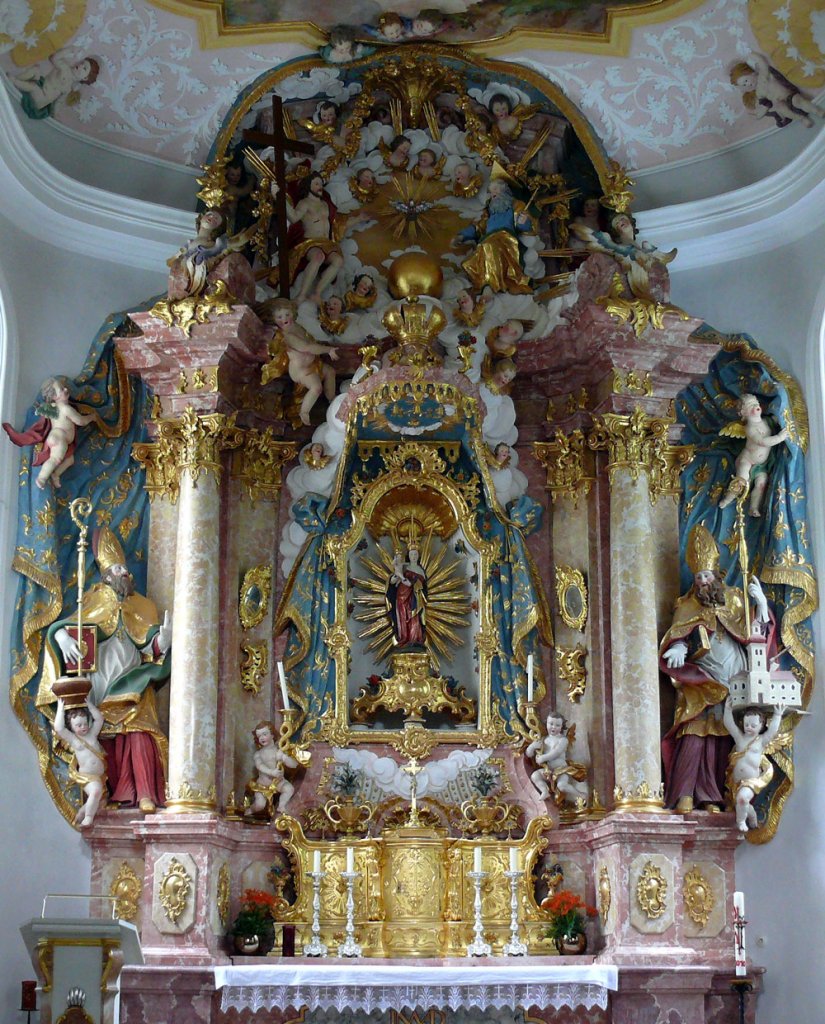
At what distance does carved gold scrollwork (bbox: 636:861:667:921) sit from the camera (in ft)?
48.2

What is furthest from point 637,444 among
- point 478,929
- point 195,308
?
point 478,929

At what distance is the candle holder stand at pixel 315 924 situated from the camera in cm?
1498

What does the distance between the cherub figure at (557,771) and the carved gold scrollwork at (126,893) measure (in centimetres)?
360

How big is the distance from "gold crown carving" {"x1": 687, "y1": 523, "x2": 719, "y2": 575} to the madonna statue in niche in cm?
247

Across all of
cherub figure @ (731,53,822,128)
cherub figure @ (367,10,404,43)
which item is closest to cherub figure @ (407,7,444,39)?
cherub figure @ (367,10,404,43)

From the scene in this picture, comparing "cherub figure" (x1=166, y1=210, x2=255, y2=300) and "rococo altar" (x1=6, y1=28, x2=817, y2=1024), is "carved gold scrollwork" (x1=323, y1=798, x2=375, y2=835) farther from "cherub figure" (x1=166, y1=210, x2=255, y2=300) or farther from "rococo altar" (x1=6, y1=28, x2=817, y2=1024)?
"cherub figure" (x1=166, y1=210, x2=255, y2=300)

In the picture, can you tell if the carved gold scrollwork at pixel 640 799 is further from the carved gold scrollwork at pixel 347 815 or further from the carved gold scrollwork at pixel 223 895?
the carved gold scrollwork at pixel 223 895

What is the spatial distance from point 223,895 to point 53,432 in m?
4.36

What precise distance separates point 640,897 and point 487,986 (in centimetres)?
156

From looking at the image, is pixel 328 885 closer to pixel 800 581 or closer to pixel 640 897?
pixel 640 897

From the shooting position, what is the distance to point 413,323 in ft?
53.5

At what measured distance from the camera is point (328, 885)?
50.5 feet

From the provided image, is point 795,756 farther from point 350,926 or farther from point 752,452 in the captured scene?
point 350,926

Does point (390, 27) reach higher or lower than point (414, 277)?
higher
